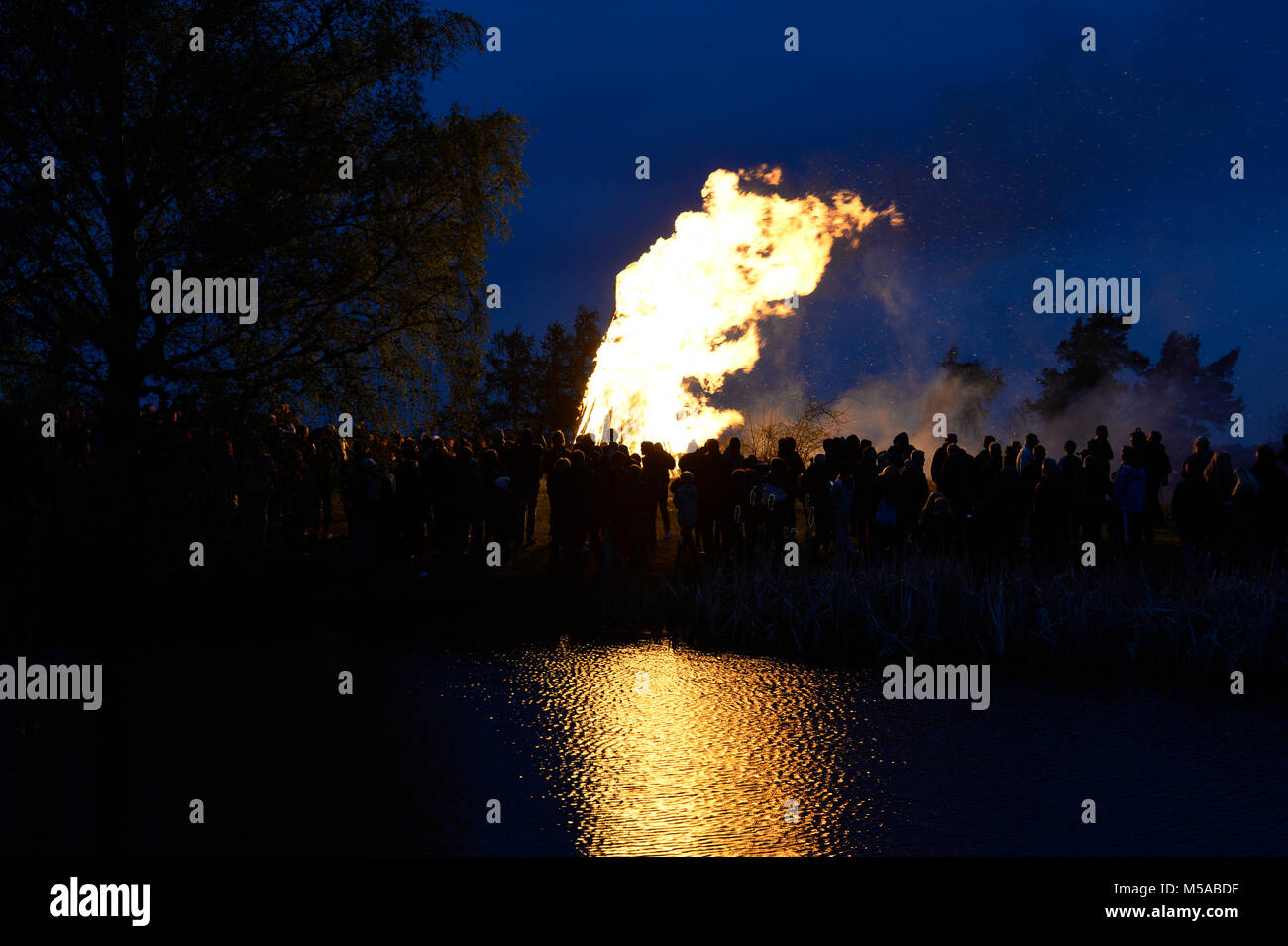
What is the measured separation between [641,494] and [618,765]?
33.5 ft

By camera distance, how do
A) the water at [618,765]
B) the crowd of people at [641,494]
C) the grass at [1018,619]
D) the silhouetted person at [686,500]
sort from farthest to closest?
1. the silhouetted person at [686,500]
2. the crowd of people at [641,494]
3. the grass at [1018,619]
4. the water at [618,765]

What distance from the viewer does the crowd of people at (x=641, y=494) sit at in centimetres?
1745

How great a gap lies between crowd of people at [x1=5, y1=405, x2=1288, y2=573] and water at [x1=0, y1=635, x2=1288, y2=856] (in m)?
6.18

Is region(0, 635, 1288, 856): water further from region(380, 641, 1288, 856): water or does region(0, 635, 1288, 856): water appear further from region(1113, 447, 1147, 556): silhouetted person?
region(1113, 447, 1147, 556): silhouetted person

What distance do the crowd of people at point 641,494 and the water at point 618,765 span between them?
618cm

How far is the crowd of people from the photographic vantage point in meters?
17.5

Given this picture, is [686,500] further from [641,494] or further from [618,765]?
[618,765]

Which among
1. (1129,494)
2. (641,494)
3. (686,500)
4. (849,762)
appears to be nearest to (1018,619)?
(849,762)

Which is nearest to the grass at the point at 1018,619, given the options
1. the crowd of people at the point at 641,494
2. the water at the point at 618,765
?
the water at the point at 618,765

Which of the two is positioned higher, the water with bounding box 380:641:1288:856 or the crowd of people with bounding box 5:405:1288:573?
the crowd of people with bounding box 5:405:1288:573

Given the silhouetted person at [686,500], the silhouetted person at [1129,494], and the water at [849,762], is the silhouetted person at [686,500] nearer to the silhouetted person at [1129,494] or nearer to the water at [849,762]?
the water at [849,762]

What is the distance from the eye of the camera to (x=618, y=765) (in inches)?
314

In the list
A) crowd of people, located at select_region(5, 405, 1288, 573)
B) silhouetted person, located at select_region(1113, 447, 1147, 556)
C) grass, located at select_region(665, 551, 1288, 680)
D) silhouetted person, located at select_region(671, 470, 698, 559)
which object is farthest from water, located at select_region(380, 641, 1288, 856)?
silhouetted person, located at select_region(1113, 447, 1147, 556)
